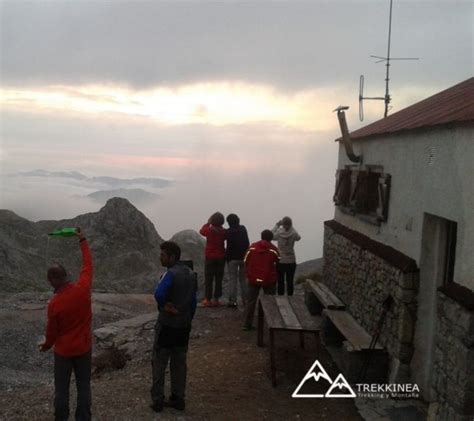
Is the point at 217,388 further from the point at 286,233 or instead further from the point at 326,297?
the point at 286,233

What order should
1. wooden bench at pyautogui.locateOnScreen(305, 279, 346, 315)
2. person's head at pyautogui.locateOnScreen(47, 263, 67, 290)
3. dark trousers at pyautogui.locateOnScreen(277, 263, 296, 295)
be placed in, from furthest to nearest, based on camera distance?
dark trousers at pyautogui.locateOnScreen(277, 263, 296, 295), wooden bench at pyautogui.locateOnScreen(305, 279, 346, 315), person's head at pyautogui.locateOnScreen(47, 263, 67, 290)

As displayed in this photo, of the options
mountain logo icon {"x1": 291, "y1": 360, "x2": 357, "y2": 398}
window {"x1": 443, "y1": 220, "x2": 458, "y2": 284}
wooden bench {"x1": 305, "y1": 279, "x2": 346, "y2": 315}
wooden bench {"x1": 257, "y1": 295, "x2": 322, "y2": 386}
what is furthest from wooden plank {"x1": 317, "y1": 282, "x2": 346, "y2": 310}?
window {"x1": 443, "y1": 220, "x2": 458, "y2": 284}

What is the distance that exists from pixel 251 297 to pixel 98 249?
12224 mm

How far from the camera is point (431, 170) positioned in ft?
20.1

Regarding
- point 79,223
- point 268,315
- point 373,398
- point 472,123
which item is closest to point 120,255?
point 79,223

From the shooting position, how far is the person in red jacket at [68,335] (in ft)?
16.2

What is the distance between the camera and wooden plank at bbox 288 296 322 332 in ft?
22.3

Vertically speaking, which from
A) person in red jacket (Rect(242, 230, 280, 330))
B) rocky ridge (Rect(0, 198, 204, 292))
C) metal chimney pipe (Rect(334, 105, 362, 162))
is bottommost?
rocky ridge (Rect(0, 198, 204, 292))

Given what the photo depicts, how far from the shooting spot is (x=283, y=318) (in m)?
7.21

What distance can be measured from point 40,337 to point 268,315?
15.4ft

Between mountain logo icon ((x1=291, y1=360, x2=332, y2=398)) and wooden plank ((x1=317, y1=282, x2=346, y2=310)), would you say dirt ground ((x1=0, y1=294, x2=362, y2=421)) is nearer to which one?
mountain logo icon ((x1=291, y1=360, x2=332, y2=398))

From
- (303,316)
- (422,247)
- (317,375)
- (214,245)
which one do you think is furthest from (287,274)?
(422,247)

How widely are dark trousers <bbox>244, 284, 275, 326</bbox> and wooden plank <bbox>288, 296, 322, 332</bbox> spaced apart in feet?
2.68

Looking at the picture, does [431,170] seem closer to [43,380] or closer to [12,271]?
[43,380]
